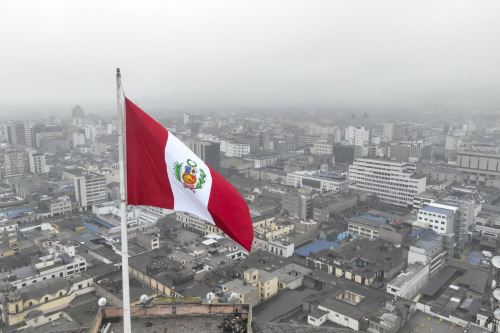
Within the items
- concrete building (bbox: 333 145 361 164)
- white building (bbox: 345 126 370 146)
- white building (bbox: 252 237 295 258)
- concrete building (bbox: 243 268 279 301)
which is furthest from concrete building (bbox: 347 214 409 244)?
white building (bbox: 345 126 370 146)

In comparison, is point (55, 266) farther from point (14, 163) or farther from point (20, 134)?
point (20, 134)

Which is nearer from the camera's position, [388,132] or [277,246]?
[277,246]

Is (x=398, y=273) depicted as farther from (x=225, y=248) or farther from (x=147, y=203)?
(x=147, y=203)

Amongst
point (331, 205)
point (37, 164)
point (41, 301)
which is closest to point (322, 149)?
point (331, 205)

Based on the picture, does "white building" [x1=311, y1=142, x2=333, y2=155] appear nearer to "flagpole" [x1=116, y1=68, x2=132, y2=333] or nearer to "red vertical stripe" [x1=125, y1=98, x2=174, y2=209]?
"red vertical stripe" [x1=125, y1=98, x2=174, y2=209]

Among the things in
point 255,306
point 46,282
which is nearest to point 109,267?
point 46,282

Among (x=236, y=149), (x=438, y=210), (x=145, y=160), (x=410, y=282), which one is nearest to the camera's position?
(x=145, y=160)

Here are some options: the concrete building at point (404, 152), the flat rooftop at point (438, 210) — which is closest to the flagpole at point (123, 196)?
the flat rooftop at point (438, 210)
